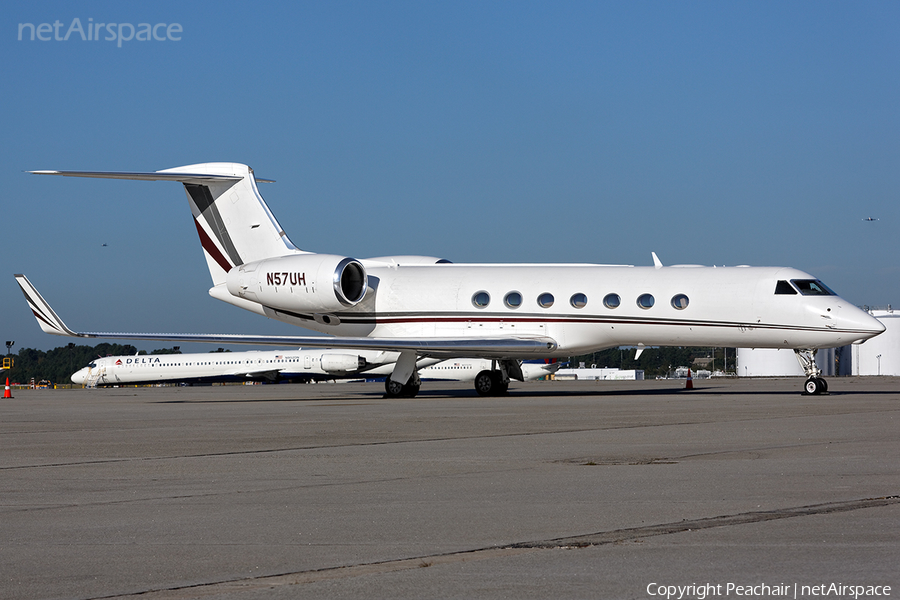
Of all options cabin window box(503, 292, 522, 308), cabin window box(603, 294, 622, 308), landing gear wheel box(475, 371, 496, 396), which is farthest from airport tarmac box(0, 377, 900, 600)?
landing gear wheel box(475, 371, 496, 396)

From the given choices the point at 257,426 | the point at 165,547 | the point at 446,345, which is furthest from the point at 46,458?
the point at 446,345

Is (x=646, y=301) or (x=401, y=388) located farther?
(x=401, y=388)

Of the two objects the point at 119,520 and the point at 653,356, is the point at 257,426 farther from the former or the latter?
the point at 653,356

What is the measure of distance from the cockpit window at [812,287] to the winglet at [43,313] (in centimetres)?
1810

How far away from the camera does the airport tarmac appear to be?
464 centimetres

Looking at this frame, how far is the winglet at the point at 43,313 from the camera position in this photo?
25.0m

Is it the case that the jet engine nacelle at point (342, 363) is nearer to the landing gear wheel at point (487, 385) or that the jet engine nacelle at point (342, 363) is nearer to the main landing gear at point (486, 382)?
the main landing gear at point (486, 382)

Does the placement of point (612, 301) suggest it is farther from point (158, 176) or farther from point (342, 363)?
point (342, 363)

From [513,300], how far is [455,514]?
19.8 metres

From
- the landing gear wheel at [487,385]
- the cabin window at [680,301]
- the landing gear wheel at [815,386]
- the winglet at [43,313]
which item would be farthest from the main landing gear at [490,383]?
the winglet at [43,313]

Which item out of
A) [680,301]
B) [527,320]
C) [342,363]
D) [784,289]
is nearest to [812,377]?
[784,289]

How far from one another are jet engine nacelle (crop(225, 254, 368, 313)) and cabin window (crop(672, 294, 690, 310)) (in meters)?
8.63

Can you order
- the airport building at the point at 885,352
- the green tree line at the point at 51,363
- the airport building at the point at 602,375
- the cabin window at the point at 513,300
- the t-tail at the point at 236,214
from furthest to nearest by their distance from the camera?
the green tree line at the point at 51,363 → the airport building at the point at 602,375 → the airport building at the point at 885,352 → the t-tail at the point at 236,214 → the cabin window at the point at 513,300

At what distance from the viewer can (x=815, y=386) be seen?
24516 millimetres
